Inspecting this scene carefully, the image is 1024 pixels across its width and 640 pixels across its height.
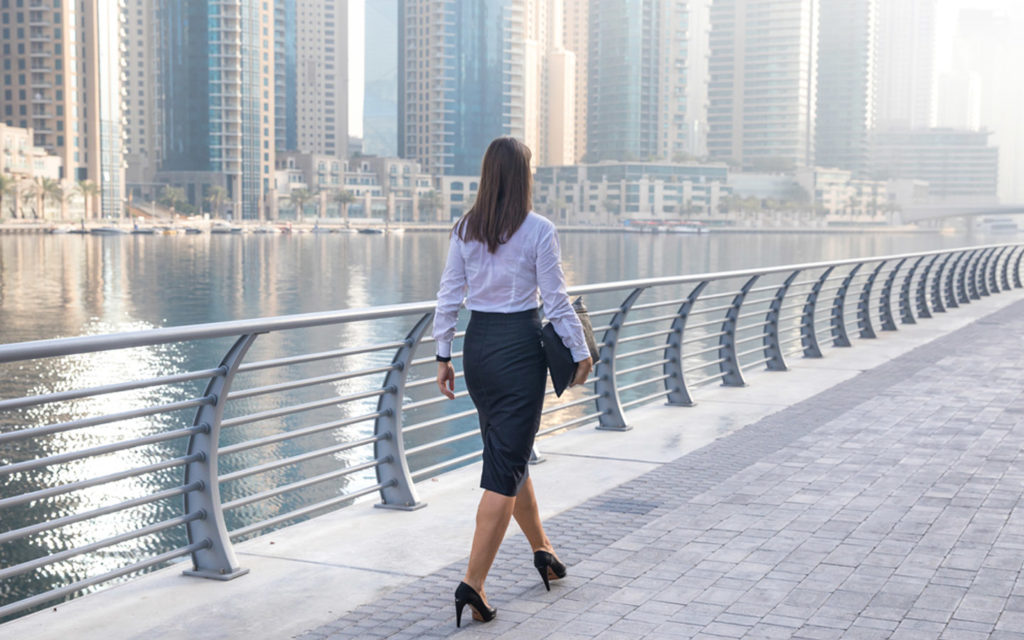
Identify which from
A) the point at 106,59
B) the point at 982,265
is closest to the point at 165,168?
the point at 106,59

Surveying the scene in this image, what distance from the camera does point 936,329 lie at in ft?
59.1

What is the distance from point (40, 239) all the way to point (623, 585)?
5681 inches

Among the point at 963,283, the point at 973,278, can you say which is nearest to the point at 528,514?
the point at 963,283

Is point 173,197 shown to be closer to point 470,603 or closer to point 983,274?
point 983,274

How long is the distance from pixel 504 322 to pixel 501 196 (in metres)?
0.50

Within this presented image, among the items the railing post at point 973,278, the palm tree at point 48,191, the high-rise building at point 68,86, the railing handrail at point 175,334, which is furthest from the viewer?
the high-rise building at point 68,86

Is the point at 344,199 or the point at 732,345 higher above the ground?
the point at 344,199

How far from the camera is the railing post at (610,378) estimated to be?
8.95 meters

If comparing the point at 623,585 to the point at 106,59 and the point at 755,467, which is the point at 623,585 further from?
the point at 106,59

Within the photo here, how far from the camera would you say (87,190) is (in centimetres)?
15812

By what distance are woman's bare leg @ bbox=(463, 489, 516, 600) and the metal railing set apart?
1184 mm

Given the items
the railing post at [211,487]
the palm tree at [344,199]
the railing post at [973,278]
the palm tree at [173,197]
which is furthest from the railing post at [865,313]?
the palm tree at [344,199]

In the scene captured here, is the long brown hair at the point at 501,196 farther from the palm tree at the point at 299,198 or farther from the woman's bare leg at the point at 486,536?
the palm tree at the point at 299,198

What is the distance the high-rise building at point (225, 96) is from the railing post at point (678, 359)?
180m
